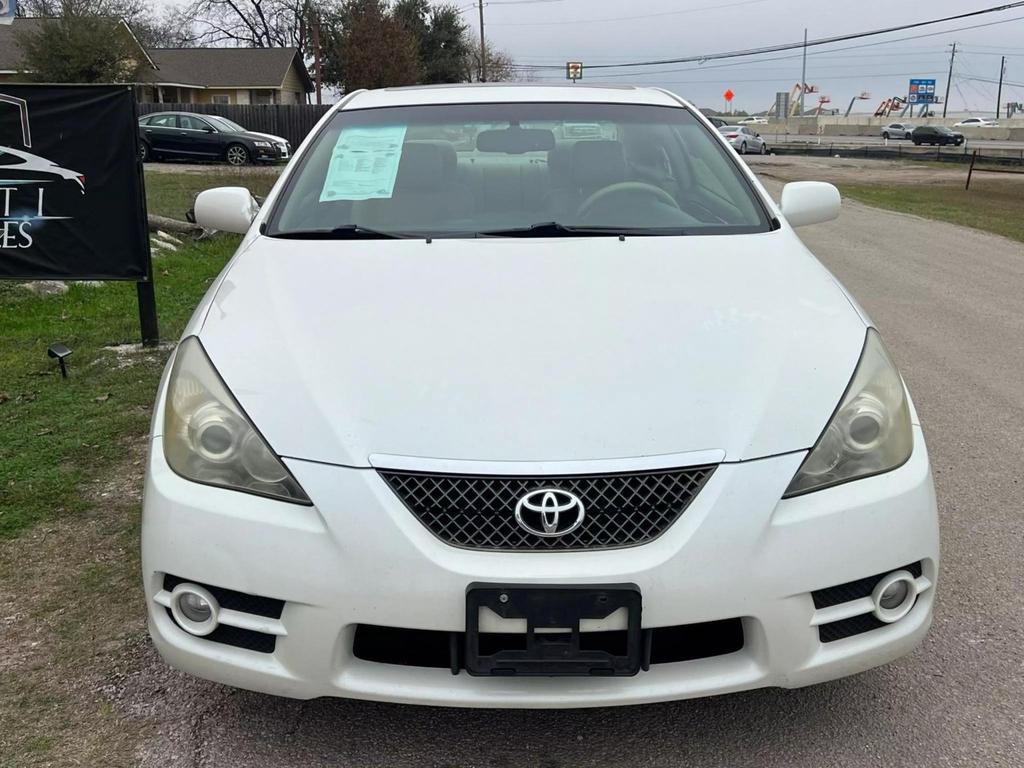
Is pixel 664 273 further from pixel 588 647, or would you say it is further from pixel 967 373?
pixel 967 373

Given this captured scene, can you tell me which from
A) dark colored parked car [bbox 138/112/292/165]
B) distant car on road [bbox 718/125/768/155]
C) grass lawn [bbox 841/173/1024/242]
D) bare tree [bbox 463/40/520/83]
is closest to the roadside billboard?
bare tree [bbox 463/40/520/83]

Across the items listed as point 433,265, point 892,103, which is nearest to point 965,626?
point 433,265

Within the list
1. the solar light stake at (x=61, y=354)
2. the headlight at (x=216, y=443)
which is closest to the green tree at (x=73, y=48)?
the solar light stake at (x=61, y=354)

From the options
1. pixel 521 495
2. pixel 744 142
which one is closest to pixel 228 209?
pixel 521 495

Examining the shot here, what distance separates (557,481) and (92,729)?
1388 mm

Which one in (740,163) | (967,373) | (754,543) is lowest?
(967,373)

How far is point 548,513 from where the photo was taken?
6.59ft

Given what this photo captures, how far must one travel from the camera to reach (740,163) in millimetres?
3654

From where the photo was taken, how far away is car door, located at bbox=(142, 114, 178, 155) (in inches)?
969

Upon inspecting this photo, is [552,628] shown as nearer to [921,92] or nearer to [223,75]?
[223,75]

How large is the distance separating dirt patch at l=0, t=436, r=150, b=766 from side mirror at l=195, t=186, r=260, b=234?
1162 millimetres

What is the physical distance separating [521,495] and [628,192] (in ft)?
5.59

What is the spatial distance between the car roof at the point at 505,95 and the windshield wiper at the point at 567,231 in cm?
85

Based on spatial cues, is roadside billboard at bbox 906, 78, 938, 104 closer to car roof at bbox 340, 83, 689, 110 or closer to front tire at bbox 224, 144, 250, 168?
front tire at bbox 224, 144, 250, 168
